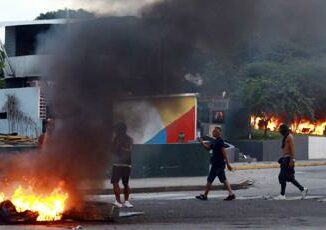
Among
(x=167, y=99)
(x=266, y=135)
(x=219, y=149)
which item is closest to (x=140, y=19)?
(x=167, y=99)

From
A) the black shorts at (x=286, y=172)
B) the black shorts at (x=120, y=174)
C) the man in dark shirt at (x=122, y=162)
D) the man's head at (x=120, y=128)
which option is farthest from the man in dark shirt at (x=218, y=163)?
the man's head at (x=120, y=128)

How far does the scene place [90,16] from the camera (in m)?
11.1

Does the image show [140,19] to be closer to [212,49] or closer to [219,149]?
[212,49]

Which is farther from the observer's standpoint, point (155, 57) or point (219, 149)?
point (219, 149)

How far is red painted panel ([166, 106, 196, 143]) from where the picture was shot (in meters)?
24.8

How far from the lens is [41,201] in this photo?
11.1m

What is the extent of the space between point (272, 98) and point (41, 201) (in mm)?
31800

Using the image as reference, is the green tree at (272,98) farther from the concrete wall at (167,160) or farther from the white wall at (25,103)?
the concrete wall at (167,160)

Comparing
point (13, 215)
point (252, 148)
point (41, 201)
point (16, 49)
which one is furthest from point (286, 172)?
point (16, 49)

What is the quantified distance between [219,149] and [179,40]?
479 cm

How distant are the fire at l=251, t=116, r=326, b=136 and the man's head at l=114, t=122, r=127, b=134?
32.0 m

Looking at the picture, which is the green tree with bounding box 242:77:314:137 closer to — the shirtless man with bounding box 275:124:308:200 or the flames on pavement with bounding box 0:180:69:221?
the shirtless man with bounding box 275:124:308:200

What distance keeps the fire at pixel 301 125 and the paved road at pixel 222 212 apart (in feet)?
86.8

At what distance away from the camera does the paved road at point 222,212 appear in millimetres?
10930
